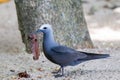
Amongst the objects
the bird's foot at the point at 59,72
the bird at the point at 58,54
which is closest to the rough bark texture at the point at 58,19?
the bird's foot at the point at 59,72

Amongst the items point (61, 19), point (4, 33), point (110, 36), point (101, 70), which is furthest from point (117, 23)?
point (101, 70)

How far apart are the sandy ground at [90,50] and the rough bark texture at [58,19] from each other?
0.37 metres

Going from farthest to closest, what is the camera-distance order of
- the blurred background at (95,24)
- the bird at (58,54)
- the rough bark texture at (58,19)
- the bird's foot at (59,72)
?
the blurred background at (95,24)
the rough bark texture at (58,19)
the bird's foot at (59,72)
the bird at (58,54)

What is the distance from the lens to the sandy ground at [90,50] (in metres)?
5.91

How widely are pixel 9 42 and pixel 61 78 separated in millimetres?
4318

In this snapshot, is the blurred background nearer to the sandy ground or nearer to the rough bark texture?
the sandy ground

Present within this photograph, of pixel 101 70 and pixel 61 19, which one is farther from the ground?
pixel 61 19

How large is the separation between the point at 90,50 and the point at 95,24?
15.4 feet

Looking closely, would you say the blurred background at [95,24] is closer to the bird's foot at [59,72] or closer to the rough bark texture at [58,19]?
the rough bark texture at [58,19]

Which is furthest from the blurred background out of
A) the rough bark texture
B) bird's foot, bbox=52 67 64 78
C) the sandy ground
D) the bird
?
the bird

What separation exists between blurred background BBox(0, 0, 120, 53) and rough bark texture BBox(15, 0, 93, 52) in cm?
87

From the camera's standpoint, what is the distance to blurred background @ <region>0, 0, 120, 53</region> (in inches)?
379

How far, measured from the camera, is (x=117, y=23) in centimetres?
1210

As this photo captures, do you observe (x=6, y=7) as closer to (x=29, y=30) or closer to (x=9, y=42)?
(x=9, y=42)
